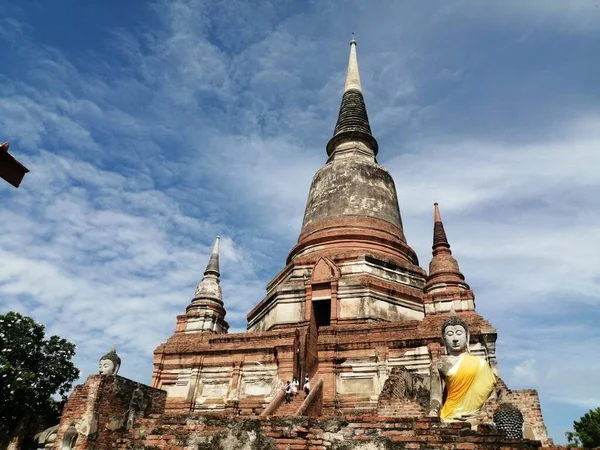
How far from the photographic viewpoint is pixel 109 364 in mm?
11062

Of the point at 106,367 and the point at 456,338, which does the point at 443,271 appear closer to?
the point at 456,338

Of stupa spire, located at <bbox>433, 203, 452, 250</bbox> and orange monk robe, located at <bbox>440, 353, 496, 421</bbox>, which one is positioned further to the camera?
stupa spire, located at <bbox>433, 203, 452, 250</bbox>

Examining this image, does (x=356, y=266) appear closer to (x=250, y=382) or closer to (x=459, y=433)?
(x=250, y=382)

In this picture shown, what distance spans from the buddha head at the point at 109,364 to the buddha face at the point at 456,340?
7.41 meters

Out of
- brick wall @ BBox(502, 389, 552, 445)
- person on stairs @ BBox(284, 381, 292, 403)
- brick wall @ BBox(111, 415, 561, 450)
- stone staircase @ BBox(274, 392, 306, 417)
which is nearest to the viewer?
brick wall @ BBox(111, 415, 561, 450)

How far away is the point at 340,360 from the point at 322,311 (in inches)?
120

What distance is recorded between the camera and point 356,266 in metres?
17.6

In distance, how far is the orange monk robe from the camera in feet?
24.6

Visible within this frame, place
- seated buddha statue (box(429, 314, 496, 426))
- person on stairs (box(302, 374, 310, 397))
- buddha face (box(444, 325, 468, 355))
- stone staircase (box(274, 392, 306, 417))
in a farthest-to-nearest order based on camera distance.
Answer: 1. person on stairs (box(302, 374, 310, 397))
2. stone staircase (box(274, 392, 306, 417))
3. buddha face (box(444, 325, 468, 355))
4. seated buddha statue (box(429, 314, 496, 426))

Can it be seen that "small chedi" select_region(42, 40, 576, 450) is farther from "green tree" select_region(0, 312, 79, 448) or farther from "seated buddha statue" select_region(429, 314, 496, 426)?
"green tree" select_region(0, 312, 79, 448)

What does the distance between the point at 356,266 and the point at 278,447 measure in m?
11.6

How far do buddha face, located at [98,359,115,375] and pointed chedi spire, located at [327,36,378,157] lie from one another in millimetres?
15337

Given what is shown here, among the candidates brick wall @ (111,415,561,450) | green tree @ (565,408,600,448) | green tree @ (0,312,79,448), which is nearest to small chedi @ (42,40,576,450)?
brick wall @ (111,415,561,450)

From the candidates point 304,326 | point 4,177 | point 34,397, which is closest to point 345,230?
point 304,326
